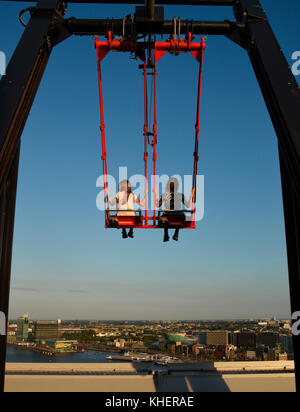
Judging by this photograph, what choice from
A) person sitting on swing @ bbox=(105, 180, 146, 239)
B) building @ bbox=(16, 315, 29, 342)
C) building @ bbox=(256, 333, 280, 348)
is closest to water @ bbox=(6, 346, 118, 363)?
building @ bbox=(16, 315, 29, 342)

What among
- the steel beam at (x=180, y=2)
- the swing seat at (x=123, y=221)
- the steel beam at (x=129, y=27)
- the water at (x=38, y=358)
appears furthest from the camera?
the water at (x=38, y=358)

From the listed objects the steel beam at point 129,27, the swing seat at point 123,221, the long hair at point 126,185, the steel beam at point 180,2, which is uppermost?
the steel beam at point 180,2

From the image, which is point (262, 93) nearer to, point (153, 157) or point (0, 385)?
point (153, 157)

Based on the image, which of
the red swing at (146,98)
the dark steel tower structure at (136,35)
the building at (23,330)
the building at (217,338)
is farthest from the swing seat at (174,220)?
the building at (217,338)

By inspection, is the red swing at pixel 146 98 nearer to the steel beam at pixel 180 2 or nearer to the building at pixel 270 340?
the steel beam at pixel 180 2

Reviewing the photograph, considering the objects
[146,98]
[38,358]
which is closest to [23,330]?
[38,358]

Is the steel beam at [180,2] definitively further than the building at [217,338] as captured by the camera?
No
